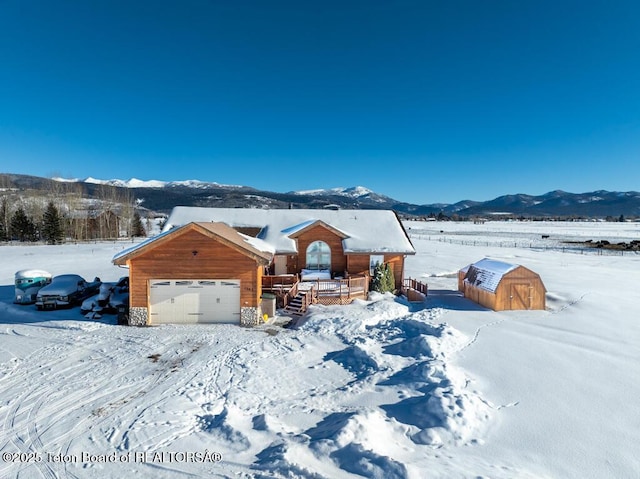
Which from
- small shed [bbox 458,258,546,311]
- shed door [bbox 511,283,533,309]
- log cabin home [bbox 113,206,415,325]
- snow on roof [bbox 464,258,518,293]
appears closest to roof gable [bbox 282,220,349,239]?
log cabin home [bbox 113,206,415,325]

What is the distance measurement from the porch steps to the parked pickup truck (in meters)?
10.6

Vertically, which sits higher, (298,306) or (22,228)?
(22,228)

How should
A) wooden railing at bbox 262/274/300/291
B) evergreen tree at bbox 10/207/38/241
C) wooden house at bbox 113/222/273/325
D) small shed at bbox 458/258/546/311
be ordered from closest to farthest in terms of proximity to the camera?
1. wooden house at bbox 113/222/273/325
2. small shed at bbox 458/258/546/311
3. wooden railing at bbox 262/274/300/291
4. evergreen tree at bbox 10/207/38/241

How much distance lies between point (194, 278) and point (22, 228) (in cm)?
6166

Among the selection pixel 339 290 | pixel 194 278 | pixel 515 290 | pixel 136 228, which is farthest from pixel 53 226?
pixel 515 290

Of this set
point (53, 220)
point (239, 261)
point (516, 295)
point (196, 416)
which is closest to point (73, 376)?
point (196, 416)

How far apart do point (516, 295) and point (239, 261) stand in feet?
43.3

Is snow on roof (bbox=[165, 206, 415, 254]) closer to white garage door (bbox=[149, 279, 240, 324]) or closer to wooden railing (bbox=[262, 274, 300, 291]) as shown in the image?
wooden railing (bbox=[262, 274, 300, 291])

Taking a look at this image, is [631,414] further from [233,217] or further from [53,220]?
[53,220]

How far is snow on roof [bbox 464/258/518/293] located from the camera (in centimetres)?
1780

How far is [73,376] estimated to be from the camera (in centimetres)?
1056

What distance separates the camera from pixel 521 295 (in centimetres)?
1770

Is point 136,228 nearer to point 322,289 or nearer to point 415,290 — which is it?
point 322,289

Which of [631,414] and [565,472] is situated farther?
[631,414]
